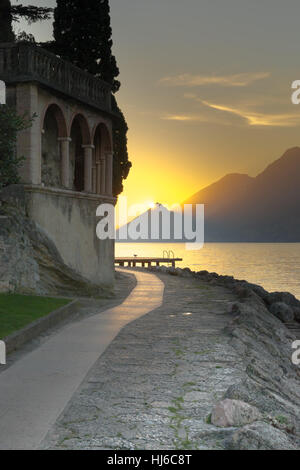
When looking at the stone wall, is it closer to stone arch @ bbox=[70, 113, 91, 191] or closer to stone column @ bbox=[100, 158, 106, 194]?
stone arch @ bbox=[70, 113, 91, 191]

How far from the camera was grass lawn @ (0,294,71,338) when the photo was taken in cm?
1165

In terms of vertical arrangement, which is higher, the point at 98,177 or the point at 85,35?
the point at 85,35

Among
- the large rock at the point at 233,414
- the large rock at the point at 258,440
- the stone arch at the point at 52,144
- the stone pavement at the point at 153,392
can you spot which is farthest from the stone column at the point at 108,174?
the large rock at the point at 258,440

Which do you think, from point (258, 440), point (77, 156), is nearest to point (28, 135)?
point (77, 156)

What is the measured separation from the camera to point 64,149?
69.9 feet

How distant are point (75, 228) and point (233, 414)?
49.5ft

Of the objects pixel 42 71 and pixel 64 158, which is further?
pixel 64 158

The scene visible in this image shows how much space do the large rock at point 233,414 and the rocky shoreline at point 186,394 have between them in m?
0.01

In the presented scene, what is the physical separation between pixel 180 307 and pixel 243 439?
12100mm

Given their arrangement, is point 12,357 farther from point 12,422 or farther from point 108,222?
point 108,222

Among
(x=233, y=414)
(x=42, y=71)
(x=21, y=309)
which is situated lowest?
(x=233, y=414)

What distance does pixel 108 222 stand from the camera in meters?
23.9

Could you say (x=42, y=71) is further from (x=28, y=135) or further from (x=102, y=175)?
(x=102, y=175)

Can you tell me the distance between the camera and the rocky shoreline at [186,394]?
598 centimetres
